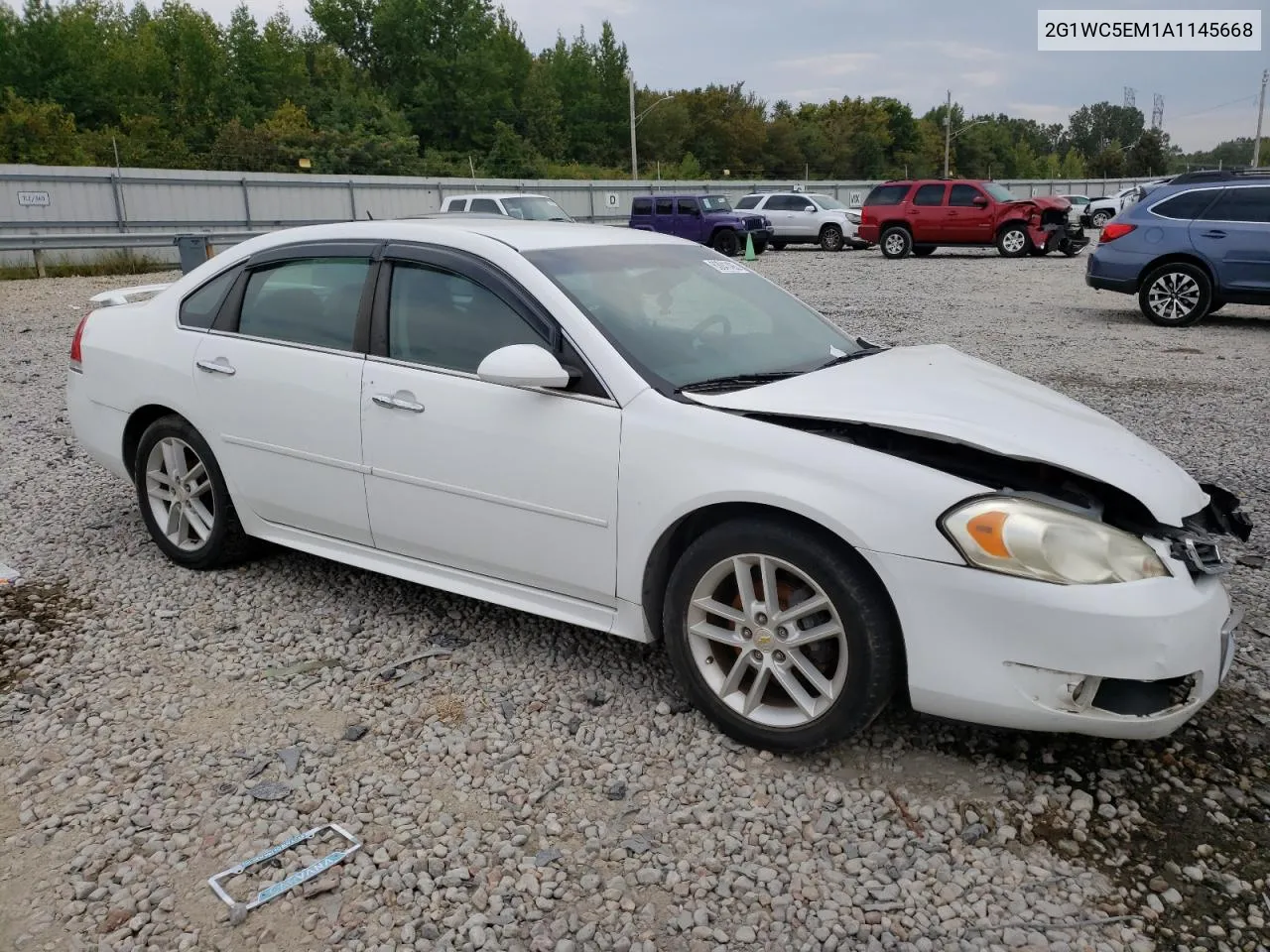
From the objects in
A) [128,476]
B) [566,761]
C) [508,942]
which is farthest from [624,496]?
[128,476]

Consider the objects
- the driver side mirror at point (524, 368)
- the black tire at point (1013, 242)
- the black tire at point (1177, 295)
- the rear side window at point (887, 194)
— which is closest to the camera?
the driver side mirror at point (524, 368)

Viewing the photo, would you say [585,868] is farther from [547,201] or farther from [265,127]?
[265,127]

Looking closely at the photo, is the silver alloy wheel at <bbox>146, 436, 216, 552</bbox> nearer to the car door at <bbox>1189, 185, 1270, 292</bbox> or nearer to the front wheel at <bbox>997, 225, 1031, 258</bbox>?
the car door at <bbox>1189, 185, 1270, 292</bbox>

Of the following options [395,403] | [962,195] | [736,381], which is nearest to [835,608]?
[736,381]

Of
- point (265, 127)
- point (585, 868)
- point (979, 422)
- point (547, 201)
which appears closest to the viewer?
point (585, 868)

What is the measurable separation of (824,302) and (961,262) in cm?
892

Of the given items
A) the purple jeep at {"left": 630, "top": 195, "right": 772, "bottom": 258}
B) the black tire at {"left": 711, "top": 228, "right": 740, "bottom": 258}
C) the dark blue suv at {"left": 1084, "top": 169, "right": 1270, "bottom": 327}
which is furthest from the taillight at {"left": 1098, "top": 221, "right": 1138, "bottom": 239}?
the black tire at {"left": 711, "top": 228, "right": 740, "bottom": 258}

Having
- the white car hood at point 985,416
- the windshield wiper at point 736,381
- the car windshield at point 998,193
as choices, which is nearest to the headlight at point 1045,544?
the white car hood at point 985,416

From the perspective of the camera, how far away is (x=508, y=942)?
2.36m

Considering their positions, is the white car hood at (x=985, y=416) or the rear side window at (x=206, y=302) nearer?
the white car hood at (x=985, y=416)

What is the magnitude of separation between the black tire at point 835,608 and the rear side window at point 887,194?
2232 centimetres

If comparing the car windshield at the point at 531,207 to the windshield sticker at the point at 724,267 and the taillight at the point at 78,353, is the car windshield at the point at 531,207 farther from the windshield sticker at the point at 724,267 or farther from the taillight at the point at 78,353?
the windshield sticker at the point at 724,267

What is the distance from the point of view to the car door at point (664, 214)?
1042 inches

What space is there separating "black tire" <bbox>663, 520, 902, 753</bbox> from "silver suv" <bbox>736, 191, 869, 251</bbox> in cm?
2550
